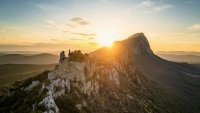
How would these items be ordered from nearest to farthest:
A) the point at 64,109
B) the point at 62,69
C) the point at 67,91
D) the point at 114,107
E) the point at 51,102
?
the point at 51,102
the point at 64,109
the point at 67,91
the point at 62,69
the point at 114,107

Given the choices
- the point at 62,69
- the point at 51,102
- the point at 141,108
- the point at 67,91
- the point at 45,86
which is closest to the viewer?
the point at 51,102

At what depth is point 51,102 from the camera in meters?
88.9

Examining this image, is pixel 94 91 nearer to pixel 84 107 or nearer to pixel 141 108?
pixel 84 107

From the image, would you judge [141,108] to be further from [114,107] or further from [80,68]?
Answer: [80,68]

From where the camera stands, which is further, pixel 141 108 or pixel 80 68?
pixel 141 108

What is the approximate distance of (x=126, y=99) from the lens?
186 meters

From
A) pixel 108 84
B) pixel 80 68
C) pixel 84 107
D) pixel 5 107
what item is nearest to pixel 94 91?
pixel 80 68

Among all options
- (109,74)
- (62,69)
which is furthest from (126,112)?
(62,69)

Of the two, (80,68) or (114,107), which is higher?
(80,68)

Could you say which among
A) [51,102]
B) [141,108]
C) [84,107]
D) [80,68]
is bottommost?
[141,108]

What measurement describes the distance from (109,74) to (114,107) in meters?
46.1

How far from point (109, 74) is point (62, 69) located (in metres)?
81.7

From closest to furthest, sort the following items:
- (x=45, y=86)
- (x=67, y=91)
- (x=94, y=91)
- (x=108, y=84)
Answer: (x=45, y=86) → (x=67, y=91) → (x=94, y=91) → (x=108, y=84)

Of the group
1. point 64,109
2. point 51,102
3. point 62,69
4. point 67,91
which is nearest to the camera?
point 51,102
